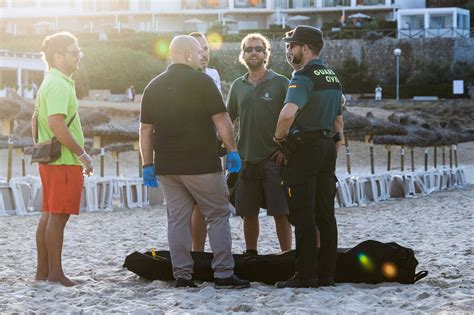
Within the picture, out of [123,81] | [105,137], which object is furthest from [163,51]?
[105,137]

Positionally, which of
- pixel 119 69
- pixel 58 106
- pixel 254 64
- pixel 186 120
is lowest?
pixel 186 120

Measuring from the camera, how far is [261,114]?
6.62 metres

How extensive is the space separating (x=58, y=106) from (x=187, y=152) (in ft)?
2.76

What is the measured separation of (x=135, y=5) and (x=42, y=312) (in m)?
69.0

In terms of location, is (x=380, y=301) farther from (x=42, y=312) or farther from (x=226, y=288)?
(x=42, y=312)

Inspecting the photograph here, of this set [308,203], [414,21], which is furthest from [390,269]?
[414,21]

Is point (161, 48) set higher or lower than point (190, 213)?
higher

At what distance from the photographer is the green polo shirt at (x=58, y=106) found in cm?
602

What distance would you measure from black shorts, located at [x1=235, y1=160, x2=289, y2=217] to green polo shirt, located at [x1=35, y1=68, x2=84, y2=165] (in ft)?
3.92

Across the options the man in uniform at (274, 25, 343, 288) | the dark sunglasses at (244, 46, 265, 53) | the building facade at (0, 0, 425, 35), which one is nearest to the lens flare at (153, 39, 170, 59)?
the building facade at (0, 0, 425, 35)

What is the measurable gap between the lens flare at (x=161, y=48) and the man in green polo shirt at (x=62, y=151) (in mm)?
52908

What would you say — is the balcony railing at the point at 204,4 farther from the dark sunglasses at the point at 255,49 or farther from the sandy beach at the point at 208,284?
the dark sunglasses at the point at 255,49

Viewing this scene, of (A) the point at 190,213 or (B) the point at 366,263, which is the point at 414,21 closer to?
(B) the point at 366,263

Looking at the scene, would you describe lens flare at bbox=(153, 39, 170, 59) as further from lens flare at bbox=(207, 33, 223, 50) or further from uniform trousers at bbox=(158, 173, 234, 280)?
uniform trousers at bbox=(158, 173, 234, 280)
